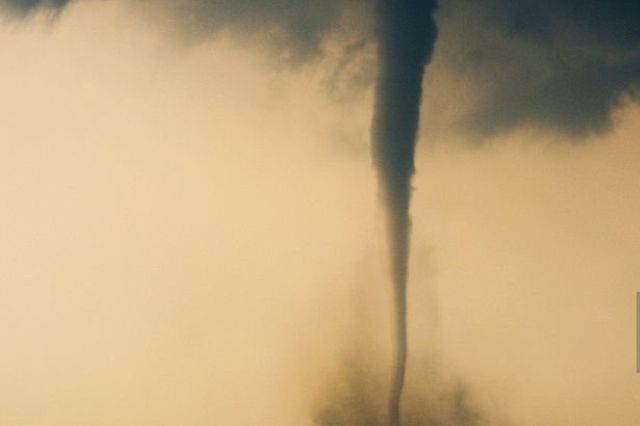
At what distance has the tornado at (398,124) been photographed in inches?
99.8

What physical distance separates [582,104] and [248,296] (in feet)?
6.33

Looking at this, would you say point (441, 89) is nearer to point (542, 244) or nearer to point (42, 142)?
point (542, 244)

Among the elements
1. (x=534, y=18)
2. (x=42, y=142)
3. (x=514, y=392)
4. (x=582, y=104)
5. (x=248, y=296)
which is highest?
(x=534, y=18)

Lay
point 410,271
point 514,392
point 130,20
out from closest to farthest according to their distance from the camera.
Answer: point 514,392 → point 410,271 → point 130,20

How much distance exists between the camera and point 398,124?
2719 millimetres

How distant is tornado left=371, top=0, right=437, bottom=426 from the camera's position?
Result: 254 centimetres

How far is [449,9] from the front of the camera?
2844 mm

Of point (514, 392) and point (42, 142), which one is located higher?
point (42, 142)

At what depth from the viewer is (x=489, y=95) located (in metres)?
2.69

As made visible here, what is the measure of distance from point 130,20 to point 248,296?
1.73m

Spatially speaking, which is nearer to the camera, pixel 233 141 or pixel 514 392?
pixel 514 392

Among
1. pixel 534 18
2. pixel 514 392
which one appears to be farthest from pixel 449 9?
pixel 514 392

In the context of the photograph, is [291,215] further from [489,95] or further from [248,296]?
[489,95]

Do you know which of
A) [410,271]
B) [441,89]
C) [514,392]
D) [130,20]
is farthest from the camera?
[130,20]
